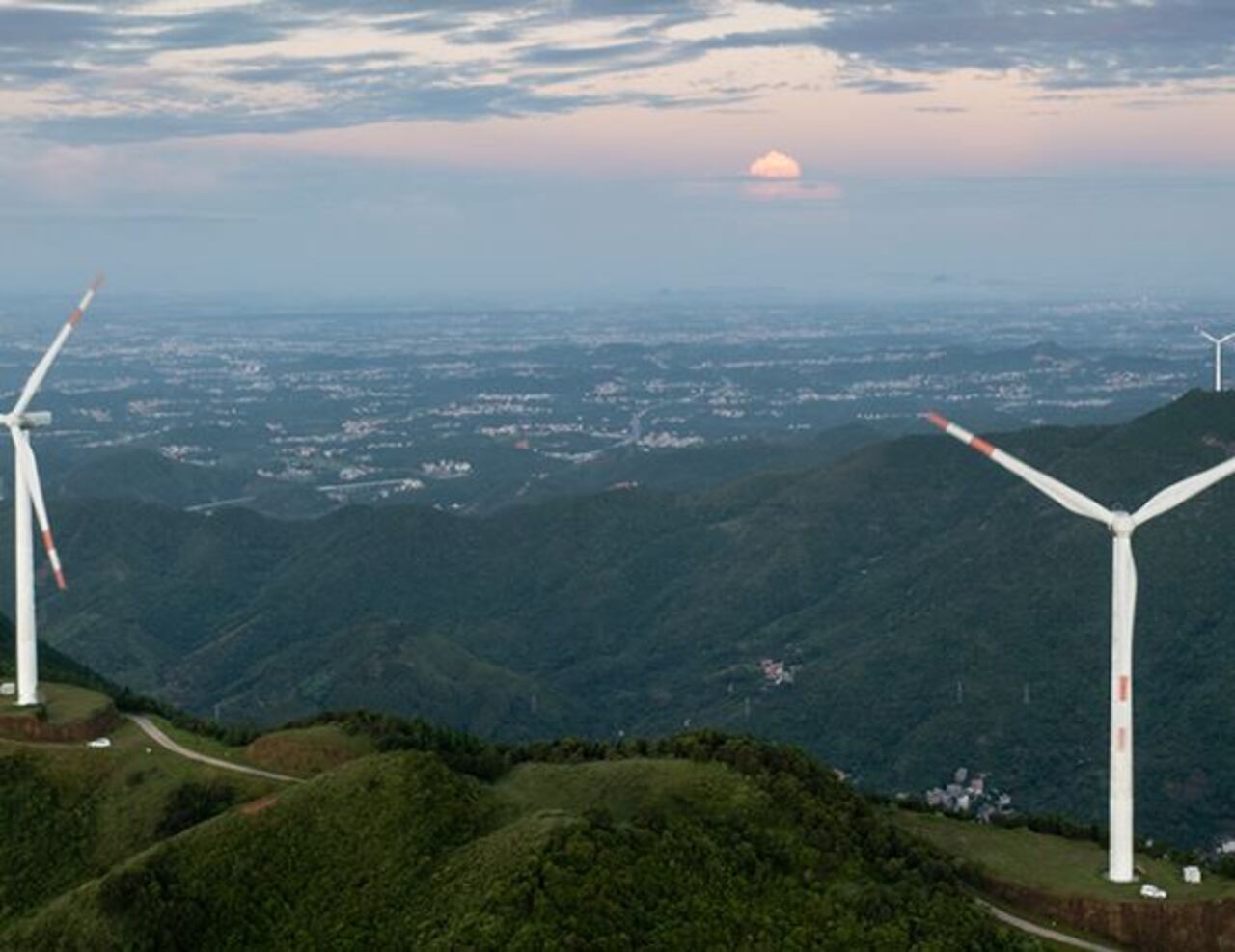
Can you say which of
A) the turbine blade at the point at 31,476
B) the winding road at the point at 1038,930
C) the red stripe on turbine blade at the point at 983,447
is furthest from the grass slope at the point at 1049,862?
the turbine blade at the point at 31,476

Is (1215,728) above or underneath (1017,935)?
underneath

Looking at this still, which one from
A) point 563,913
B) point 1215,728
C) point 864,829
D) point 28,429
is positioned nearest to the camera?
point 563,913

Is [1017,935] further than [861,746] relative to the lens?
No

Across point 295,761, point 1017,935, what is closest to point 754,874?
point 1017,935

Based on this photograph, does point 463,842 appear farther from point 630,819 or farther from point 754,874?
point 754,874

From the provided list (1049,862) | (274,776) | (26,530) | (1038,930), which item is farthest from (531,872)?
(26,530)

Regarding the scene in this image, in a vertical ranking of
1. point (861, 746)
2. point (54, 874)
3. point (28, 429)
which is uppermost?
point (28, 429)

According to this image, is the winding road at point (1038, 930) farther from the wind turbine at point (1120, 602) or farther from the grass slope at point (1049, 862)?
the wind turbine at point (1120, 602)
